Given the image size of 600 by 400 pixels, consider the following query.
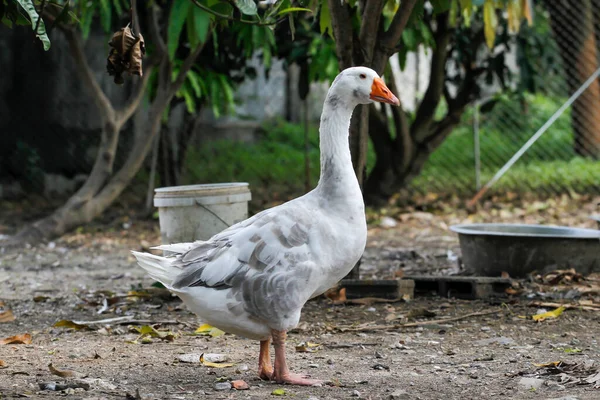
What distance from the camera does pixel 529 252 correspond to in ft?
18.9

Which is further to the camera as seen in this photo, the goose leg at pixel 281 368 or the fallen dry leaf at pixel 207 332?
the fallen dry leaf at pixel 207 332

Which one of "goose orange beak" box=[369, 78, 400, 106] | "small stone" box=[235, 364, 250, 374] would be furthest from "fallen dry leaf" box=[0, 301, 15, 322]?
"goose orange beak" box=[369, 78, 400, 106]

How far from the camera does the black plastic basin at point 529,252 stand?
571 cm

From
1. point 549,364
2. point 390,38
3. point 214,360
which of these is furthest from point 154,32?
point 549,364

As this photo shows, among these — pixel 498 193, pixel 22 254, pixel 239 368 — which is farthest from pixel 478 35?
pixel 239 368

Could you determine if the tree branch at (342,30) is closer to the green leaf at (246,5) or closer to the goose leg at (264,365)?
the green leaf at (246,5)

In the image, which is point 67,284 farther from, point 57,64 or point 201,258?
point 57,64

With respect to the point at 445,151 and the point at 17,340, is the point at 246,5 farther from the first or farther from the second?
the point at 445,151

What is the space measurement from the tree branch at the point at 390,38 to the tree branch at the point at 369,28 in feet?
0.18

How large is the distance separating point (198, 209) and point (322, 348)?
1.43 metres

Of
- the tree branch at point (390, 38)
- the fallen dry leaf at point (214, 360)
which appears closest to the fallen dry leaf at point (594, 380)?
the fallen dry leaf at point (214, 360)

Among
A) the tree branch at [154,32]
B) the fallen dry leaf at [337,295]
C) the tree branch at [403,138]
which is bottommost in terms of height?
the fallen dry leaf at [337,295]

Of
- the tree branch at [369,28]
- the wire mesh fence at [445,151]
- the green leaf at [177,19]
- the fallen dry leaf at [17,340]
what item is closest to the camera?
the fallen dry leaf at [17,340]

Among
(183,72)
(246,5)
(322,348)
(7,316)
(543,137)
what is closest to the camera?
(246,5)
